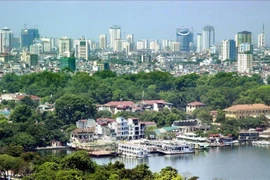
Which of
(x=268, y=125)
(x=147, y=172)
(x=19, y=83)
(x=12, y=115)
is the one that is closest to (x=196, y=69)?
(x=19, y=83)

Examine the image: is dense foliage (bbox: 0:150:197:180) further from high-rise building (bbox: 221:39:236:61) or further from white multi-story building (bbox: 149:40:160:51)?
white multi-story building (bbox: 149:40:160:51)

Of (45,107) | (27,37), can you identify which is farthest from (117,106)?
(27,37)

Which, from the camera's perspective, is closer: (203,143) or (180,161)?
(180,161)

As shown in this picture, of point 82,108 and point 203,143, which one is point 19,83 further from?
point 203,143

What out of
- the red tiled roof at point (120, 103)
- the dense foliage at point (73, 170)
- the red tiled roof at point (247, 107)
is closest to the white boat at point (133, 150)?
the dense foliage at point (73, 170)

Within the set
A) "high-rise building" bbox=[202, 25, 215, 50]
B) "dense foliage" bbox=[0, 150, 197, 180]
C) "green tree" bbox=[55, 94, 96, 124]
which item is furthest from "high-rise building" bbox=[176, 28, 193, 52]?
"dense foliage" bbox=[0, 150, 197, 180]

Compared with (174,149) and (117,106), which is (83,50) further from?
(174,149)
